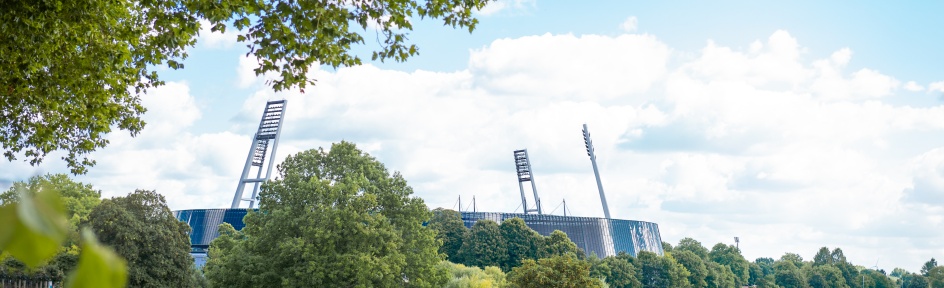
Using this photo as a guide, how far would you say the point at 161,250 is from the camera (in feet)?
143

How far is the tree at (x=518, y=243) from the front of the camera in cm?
7175

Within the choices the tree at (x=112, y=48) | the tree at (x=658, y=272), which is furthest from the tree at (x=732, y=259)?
the tree at (x=112, y=48)

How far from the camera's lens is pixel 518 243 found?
72.4 metres

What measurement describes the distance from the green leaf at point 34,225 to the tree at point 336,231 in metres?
36.5

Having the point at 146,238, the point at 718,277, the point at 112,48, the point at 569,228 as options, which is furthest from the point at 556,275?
the point at 718,277

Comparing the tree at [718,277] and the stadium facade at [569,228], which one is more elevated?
the stadium facade at [569,228]

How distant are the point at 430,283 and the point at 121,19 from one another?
24183 millimetres

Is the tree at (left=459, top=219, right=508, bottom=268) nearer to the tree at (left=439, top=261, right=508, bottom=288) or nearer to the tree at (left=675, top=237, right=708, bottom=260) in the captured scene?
the tree at (left=439, top=261, right=508, bottom=288)

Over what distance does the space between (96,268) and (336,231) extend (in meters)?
38.3

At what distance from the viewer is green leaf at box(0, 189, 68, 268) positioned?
60 centimetres

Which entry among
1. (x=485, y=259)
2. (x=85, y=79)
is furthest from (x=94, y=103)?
(x=485, y=259)

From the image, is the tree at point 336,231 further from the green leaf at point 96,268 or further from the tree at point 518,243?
the green leaf at point 96,268

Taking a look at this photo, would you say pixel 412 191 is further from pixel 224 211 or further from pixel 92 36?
pixel 224 211

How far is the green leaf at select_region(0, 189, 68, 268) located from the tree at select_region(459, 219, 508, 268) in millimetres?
69608
